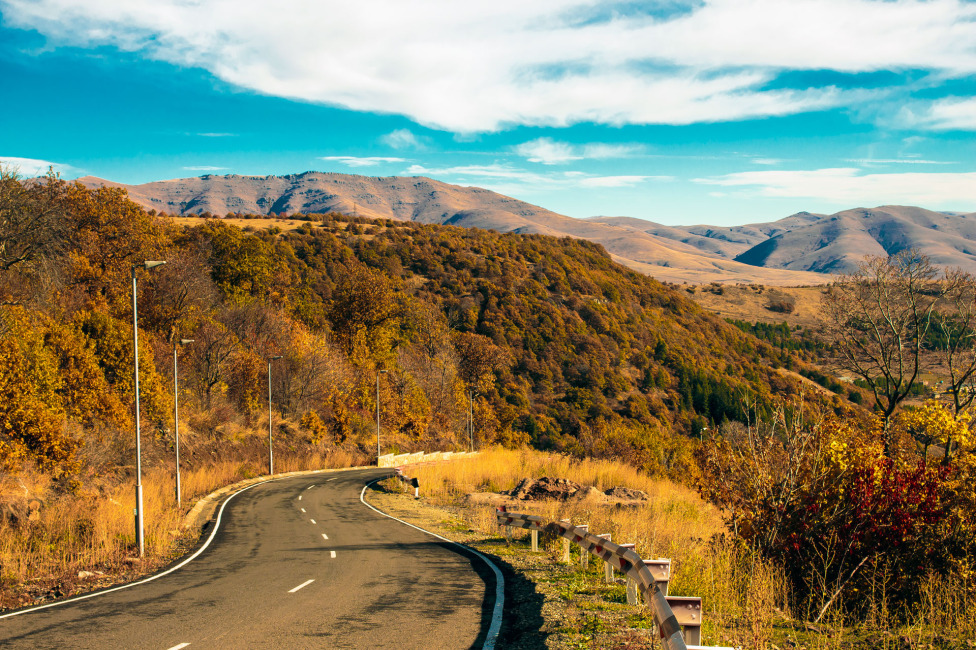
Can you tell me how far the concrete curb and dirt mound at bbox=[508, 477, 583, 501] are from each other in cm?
1290

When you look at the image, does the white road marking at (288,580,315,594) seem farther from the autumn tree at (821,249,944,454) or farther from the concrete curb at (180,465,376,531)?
the autumn tree at (821,249,944,454)

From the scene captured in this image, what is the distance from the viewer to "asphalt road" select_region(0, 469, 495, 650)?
8.70m

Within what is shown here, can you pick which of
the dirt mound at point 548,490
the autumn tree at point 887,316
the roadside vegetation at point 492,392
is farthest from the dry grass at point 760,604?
the autumn tree at point 887,316

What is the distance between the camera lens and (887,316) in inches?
1029

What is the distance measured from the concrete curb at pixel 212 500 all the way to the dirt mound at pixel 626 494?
16540mm

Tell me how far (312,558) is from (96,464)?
21314 millimetres

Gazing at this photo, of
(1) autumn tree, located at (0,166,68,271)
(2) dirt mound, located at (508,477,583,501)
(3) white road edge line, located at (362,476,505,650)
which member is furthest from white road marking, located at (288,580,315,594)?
(1) autumn tree, located at (0,166,68,271)

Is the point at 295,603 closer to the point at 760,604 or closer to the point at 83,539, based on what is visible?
the point at 760,604

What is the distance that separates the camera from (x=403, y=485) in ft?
116

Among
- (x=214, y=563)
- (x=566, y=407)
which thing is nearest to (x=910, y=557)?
(x=214, y=563)

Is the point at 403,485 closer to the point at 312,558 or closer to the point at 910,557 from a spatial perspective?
the point at 312,558

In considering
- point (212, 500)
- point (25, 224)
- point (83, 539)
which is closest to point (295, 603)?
point (83, 539)

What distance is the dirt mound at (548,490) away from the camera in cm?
2759

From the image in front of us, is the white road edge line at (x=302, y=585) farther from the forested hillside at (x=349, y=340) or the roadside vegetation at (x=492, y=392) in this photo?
the forested hillside at (x=349, y=340)
